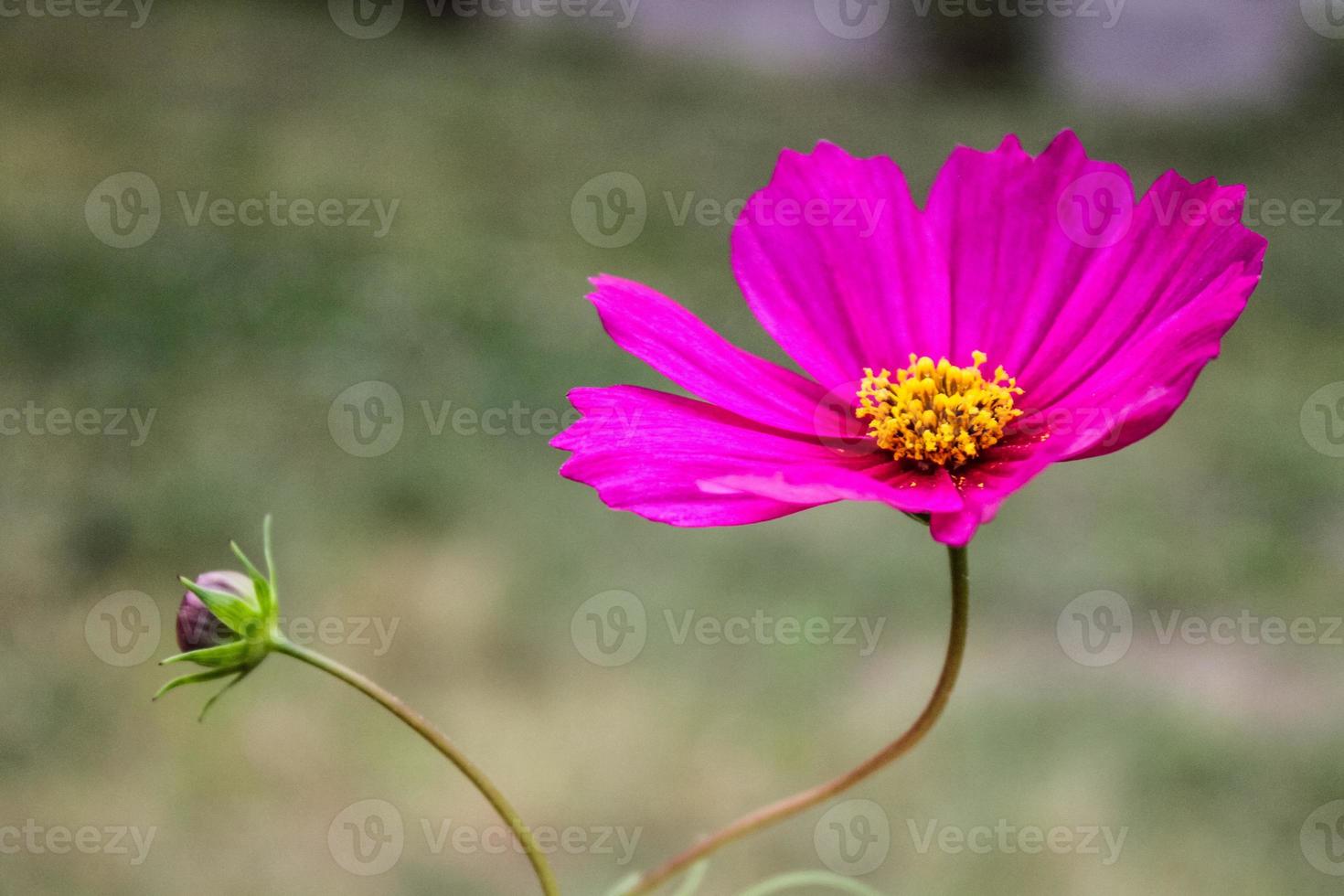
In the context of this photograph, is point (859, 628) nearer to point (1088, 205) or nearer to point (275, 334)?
point (275, 334)

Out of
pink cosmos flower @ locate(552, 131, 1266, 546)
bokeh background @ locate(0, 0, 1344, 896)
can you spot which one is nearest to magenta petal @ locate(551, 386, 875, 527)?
pink cosmos flower @ locate(552, 131, 1266, 546)

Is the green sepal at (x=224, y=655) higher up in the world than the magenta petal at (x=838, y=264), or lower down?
lower down

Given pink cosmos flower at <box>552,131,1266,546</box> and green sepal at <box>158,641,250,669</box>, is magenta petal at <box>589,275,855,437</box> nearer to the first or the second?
pink cosmos flower at <box>552,131,1266,546</box>

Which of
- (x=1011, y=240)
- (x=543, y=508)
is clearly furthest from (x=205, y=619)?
(x=543, y=508)

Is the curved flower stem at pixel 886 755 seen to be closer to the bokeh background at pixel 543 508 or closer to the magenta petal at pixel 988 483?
the magenta petal at pixel 988 483

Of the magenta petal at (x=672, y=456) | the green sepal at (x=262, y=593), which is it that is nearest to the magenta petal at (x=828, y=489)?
the magenta petal at (x=672, y=456)
